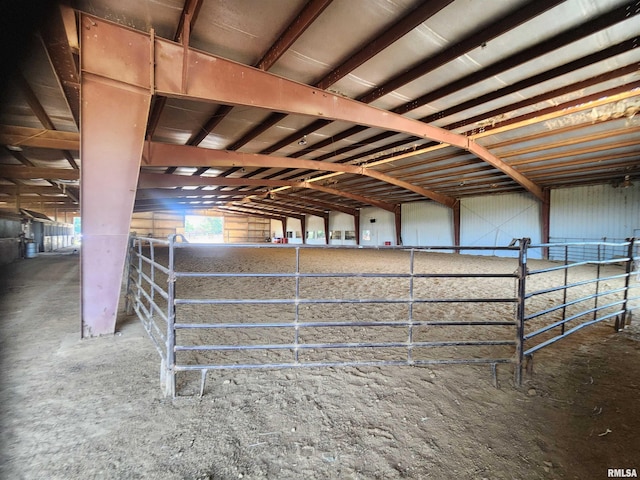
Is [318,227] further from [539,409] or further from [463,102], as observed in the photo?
[539,409]

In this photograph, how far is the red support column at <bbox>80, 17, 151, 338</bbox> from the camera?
3.21 metres

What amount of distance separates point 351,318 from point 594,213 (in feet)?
43.5

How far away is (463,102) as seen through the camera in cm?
615

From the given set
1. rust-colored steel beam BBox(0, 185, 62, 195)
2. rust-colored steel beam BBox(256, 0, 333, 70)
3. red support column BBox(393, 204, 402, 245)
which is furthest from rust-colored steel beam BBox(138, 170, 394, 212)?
rust-colored steel beam BBox(256, 0, 333, 70)

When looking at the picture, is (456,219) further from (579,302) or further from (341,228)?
(579,302)

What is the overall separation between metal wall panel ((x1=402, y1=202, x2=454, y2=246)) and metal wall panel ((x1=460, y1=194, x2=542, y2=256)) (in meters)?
0.93

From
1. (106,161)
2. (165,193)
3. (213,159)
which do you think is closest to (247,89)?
(106,161)

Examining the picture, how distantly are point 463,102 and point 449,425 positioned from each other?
6523mm

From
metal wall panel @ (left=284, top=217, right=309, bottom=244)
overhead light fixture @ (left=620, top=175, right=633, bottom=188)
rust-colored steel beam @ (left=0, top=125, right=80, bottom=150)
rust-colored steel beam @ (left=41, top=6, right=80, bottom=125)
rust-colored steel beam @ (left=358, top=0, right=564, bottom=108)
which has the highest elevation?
rust-colored steel beam @ (left=358, top=0, right=564, bottom=108)

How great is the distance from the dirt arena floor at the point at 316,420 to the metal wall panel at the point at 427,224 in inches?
568

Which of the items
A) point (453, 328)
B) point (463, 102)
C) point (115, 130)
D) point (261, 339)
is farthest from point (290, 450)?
point (463, 102)

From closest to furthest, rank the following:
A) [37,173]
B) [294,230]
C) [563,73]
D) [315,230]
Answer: [563,73] → [37,173] → [315,230] → [294,230]

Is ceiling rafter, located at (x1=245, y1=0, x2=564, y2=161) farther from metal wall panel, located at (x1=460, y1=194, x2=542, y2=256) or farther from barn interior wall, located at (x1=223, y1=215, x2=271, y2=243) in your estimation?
barn interior wall, located at (x1=223, y1=215, x2=271, y2=243)

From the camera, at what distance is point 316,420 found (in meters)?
1.94
